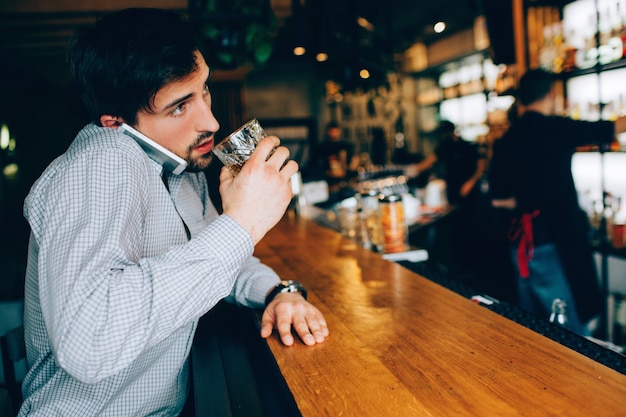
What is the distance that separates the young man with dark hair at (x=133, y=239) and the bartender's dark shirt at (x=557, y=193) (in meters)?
2.16

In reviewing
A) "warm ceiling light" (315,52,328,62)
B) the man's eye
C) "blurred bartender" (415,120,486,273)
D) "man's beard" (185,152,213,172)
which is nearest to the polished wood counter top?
"man's beard" (185,152,213,172)

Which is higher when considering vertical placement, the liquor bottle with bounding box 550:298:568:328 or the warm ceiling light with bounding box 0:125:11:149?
the warm ceiling light with bounding box 0:125:11:149

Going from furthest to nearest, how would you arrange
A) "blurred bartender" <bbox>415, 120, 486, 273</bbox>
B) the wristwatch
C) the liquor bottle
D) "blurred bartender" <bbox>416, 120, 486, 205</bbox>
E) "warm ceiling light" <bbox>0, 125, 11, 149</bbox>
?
1. "blurred bartender" <bbox>416, 120, 486, 205</bbox>
2. "blurred bartender" <bbox>415, 120, 486, 273</bbox>
3. "warm ceiling light" <bbox>0, 125, 11, 149</bbox>
4. the liquor bottle
5. the wristwatch

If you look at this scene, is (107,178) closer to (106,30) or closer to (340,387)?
(106,30)

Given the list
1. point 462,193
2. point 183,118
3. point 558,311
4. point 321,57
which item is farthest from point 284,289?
point 462,193

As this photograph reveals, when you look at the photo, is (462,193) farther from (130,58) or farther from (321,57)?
(130,58)

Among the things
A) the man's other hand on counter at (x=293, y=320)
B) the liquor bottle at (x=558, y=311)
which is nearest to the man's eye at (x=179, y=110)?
the man's other hand on counter at (x=293, y=320)

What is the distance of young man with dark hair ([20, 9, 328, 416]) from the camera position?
2.69 feet

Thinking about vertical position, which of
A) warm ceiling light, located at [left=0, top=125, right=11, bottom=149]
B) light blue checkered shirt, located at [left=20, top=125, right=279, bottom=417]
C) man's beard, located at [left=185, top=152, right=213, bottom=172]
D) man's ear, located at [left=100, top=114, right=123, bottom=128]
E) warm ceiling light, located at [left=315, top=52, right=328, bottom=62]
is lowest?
light blue checkered shirt, located at [left=20, top=125, right=279, bottom=417]

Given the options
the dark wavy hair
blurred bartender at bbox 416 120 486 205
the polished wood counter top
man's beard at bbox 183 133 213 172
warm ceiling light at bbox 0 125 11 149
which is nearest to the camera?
the polished wood counter top

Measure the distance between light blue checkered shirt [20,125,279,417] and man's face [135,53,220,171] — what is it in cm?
9

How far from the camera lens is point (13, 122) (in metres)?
5.34

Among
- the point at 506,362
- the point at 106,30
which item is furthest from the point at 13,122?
the point at 506,362

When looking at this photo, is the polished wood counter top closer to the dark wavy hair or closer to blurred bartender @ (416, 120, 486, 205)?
the dark wavy hair
